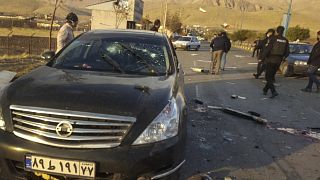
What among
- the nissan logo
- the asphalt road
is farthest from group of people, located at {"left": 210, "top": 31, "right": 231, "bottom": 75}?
the nissan logo

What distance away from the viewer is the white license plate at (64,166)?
3.79 metres

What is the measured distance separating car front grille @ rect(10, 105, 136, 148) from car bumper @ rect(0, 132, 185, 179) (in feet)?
0.18

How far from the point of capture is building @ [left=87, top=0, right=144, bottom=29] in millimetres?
44438

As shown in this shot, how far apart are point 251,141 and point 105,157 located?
382 cm

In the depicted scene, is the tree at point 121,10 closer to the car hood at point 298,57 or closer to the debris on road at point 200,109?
the car hood at point 298,57

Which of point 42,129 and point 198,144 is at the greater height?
point 42,129

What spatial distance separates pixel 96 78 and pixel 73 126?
1.10 m

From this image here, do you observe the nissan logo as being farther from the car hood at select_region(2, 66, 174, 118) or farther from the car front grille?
the car hood at select_region(2, 66, 174, 118)

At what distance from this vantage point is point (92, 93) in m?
4.27

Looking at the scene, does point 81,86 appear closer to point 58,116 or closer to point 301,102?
point 58,116

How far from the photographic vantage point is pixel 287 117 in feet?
31.1

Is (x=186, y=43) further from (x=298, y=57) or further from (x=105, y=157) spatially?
(x=105, y=157)

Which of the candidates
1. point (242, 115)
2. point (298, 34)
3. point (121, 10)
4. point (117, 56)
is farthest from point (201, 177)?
point (298, 34)

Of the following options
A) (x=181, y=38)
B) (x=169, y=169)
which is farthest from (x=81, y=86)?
(x=181, y=38)
